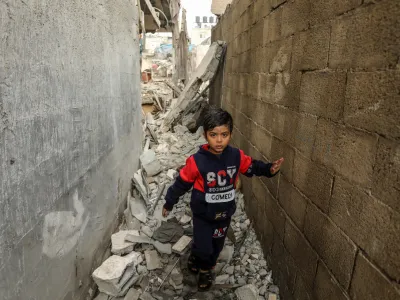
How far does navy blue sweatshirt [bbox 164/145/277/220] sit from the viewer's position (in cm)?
236

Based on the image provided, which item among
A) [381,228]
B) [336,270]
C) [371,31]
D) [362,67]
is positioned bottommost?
[336,270]

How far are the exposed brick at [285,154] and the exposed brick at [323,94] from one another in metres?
0.39

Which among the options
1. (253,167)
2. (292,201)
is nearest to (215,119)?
(253,167)

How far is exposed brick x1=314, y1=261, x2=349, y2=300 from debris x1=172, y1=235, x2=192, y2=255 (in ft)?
5.19

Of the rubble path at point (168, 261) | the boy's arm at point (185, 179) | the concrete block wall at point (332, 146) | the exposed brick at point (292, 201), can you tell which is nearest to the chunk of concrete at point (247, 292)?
the rubble path at point (168, 261)

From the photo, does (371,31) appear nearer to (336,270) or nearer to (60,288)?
(336,270)

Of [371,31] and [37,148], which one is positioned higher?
[371,31]

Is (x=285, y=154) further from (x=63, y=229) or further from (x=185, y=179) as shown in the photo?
(x=63, y=229)

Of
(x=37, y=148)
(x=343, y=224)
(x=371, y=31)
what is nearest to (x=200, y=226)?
(x=343, y=224)

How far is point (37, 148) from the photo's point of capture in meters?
1.67

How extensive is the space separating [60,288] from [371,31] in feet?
8.37

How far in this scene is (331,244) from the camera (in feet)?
5.49

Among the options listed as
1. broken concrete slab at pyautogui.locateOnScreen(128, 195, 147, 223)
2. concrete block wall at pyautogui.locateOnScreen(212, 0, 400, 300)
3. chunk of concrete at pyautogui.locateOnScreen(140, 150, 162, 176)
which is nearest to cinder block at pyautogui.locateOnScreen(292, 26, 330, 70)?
concrete block wall at pyautogui.locateOnScreen(212, 0, 400, 300)

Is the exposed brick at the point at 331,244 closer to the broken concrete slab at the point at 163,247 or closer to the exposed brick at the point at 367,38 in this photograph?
the exposed brick at the point at 367,38
